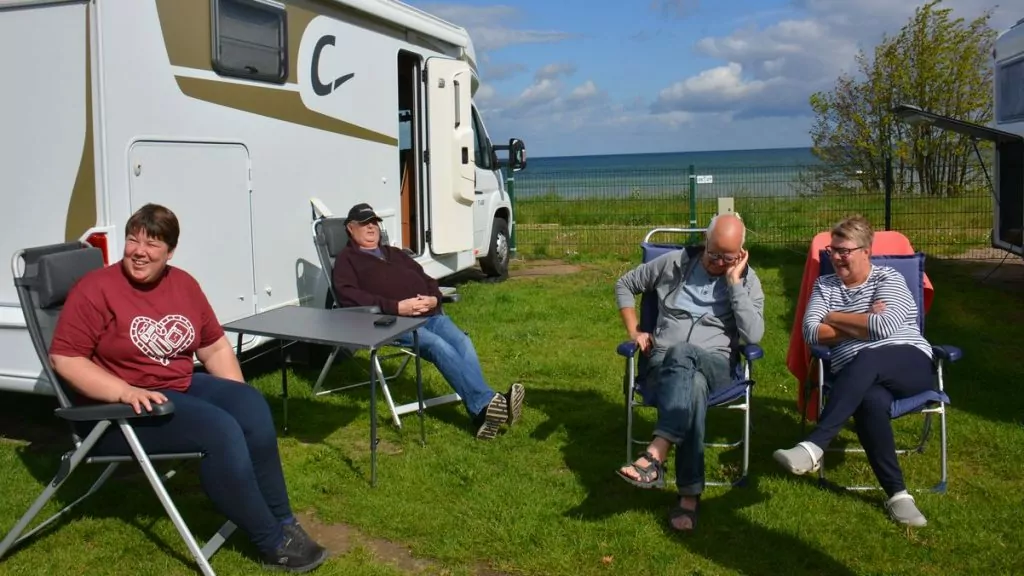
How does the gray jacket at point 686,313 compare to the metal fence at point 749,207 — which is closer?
the gray jacket at point 686,313

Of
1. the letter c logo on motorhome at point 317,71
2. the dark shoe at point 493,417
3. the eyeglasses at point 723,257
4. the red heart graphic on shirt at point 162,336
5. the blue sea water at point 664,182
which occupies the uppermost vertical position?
the letter c logo on motorhome at point 317,71

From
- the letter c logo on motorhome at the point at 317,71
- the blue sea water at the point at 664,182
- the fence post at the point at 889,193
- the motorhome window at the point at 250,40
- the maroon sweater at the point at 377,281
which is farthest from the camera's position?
the blue sea water at the point at 664,182

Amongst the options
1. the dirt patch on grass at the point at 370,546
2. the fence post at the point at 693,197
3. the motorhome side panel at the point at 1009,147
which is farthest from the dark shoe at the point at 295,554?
the fence post at the point at 693,197

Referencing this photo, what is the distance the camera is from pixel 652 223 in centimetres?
1195

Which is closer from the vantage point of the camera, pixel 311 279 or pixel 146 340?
pixel 146 340

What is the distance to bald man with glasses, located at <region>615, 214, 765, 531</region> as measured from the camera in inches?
136

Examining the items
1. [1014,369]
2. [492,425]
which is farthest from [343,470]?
[1014,369]

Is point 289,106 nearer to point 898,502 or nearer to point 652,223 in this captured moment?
point 898,502

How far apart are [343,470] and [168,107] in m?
1.83

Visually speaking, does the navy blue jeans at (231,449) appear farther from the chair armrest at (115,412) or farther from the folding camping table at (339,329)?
the folding camping table at (339,329)

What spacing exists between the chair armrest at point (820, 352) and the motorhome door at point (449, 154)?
147 inches

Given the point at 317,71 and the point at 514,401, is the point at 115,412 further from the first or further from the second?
the point at 317,71

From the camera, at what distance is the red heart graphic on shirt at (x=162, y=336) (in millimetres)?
3121

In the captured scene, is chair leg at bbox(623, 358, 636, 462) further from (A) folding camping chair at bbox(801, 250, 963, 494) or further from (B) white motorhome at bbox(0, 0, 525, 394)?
(B) white motorhome at bbox(0, 0, 525, 394)
